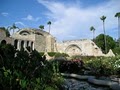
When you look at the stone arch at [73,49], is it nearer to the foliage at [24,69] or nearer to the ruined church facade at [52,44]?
the ruined church facade at [52,44]

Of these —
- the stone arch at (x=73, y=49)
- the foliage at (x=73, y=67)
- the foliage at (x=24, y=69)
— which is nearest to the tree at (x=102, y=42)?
the stone arch at (x=73, y=49)

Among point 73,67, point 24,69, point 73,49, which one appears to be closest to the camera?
point 24,69

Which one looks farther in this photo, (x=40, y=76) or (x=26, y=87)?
(x=40, y=76)

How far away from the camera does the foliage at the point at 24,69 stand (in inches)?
135

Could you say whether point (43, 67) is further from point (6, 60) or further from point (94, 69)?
point (94, 69)

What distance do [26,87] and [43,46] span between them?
4950cm

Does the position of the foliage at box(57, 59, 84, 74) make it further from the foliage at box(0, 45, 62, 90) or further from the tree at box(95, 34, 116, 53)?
the tree at box(95, 34, 116, 53)

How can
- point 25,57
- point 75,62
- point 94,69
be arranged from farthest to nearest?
1. point 75,62
2. point 94,69
3. point 25,57

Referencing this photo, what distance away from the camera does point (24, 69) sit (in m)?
4.07

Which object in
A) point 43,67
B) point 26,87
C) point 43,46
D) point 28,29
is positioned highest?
point 28,29

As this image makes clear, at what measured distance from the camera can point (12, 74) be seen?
362 centimetres

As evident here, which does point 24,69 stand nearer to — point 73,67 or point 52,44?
point 73,67

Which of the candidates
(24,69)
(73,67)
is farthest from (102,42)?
(24,69)

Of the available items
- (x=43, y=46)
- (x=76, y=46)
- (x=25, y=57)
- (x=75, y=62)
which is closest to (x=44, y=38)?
(x=43, y=46)
